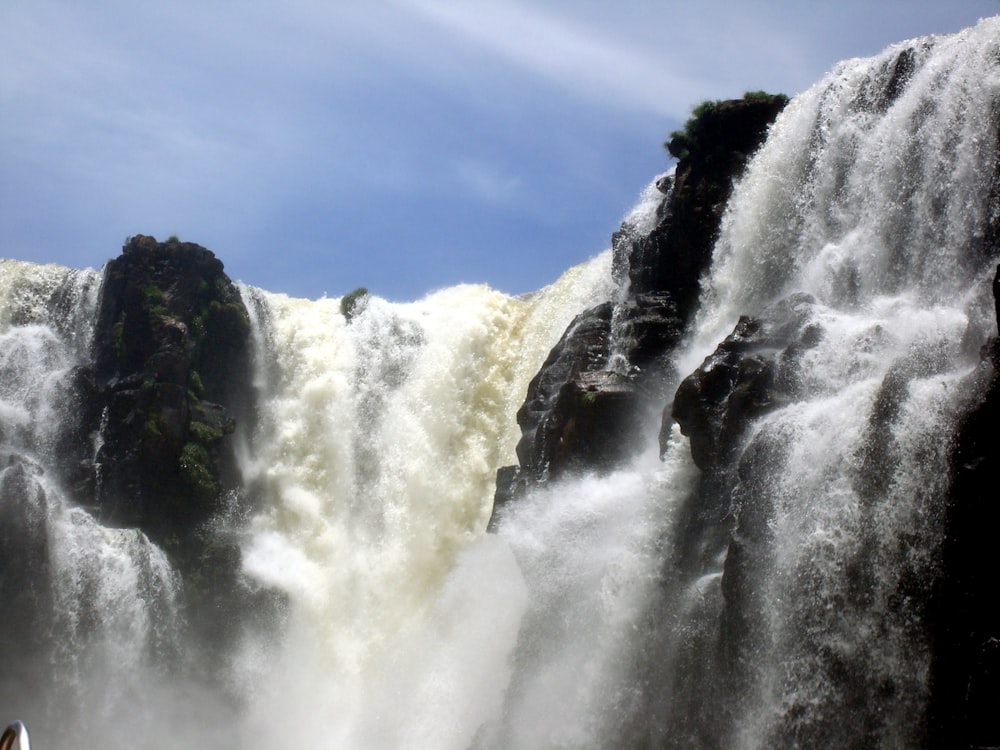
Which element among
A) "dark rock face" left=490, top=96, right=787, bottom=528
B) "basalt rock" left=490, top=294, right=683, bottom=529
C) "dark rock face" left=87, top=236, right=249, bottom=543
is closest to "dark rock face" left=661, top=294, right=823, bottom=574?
"basalt rock" left=490, top=294, right=683, bottom=529

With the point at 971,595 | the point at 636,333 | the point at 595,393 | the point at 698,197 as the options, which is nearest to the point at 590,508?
the point at 595,393

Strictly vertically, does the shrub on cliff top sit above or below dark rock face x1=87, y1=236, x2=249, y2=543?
above

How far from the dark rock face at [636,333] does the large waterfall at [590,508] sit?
2.12ft

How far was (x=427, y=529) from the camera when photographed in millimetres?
27734

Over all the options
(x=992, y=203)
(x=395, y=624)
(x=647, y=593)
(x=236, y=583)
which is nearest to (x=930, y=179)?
(x=992, y=203)

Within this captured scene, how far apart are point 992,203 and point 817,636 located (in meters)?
8.45

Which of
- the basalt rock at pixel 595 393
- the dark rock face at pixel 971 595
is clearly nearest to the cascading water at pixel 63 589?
the basalt rock at pixel 595 393

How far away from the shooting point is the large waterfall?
14727 mm

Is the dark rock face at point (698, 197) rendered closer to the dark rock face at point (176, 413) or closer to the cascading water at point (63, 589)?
the dark rock face at point (176, 413)

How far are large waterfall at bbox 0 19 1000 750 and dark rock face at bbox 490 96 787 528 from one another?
0.65 metres

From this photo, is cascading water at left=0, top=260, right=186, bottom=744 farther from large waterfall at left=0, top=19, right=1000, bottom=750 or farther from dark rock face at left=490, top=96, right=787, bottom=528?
dark rock face at left=490, top=96, right=787, bottom=528

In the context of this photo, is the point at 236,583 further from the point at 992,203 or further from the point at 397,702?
the point at 992,203

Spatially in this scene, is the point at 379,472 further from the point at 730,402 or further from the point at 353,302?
the point at 730,402

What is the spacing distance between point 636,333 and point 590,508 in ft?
16.6
